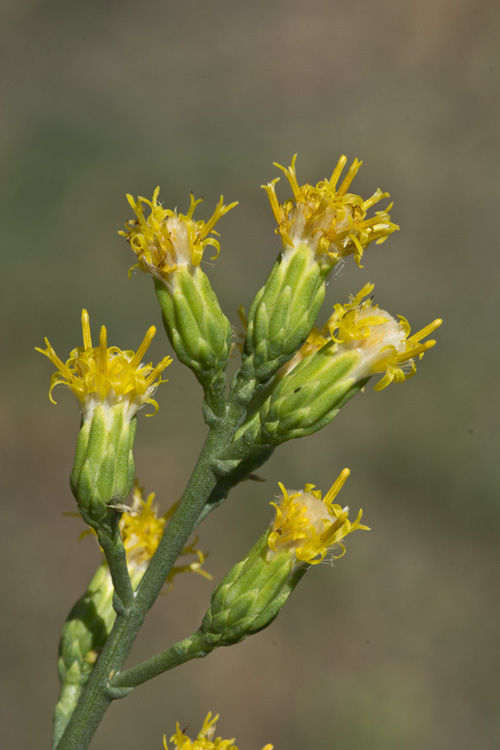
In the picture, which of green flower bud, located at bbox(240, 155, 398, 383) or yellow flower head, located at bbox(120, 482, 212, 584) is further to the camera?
yellow flower head, located at bbox(120, 482, 212, 584)

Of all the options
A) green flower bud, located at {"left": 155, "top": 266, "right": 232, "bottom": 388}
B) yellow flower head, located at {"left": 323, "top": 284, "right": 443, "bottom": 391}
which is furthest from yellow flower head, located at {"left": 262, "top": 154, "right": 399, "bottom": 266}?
green flower bud, located at {"left": 155, "top": 266, "right": 232, "bottom": 388}

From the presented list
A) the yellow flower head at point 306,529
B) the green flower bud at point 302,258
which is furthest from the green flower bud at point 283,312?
the yellow flower head at point 306,529

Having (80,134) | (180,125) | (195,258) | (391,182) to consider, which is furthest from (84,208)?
(195,258)

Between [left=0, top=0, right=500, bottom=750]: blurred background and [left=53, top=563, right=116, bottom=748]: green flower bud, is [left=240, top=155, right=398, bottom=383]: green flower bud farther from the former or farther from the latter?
[left=0, top=0, right=500, bottom=750]: blurred background

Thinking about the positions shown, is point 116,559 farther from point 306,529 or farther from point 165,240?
point 165,240

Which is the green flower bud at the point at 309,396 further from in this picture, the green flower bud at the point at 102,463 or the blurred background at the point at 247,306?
the blurred background at the point at 247,306

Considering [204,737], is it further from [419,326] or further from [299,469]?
[419,326]

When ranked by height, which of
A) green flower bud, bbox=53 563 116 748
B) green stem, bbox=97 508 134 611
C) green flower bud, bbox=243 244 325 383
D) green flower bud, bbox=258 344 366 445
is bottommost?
green flower bud, bbox=53 563 116 748
